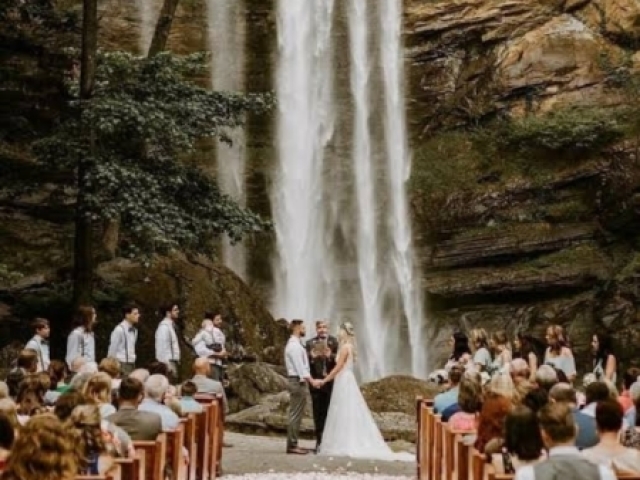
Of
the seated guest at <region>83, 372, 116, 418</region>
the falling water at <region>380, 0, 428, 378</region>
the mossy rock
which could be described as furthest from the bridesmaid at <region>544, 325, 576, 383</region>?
the falling water at <region>380, 0, 428, 378</region>

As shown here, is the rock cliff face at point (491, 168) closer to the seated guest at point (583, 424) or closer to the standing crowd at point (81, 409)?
the standing crowd at point (81, 409)

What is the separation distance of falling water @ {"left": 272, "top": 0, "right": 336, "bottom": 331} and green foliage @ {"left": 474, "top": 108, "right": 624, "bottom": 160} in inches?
188

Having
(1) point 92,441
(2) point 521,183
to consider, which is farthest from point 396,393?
(1) point 92,441

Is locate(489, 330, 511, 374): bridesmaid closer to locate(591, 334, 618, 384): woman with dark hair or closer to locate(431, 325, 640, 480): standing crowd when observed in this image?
locate(591, 334, 618, 384): woman with dark hair

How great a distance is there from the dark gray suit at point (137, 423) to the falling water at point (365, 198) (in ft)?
64.0

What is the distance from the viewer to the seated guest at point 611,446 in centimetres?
606

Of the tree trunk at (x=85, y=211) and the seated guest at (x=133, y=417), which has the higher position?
the tree trunk at (x=85, y=211)

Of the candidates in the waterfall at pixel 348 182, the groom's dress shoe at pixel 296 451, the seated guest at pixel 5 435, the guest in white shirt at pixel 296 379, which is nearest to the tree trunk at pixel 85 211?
the guest in white shirt at pixel 296 379

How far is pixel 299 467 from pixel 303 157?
720 inches

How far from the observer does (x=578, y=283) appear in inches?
1055

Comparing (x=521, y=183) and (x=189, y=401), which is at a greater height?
(x=521, y=183)

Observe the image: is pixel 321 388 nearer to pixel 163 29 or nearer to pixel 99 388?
pixel 99 388

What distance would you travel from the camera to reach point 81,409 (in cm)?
595

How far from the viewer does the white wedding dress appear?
1393 centimetres
